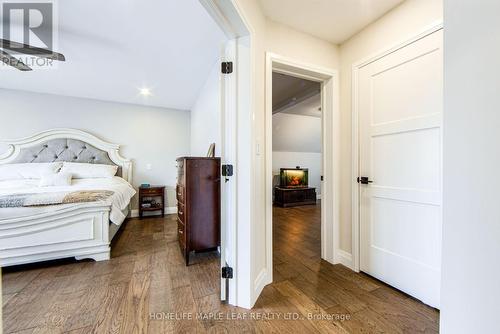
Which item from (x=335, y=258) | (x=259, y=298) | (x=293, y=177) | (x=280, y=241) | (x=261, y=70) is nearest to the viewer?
(x=259, y=298)

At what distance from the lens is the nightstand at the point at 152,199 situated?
399 centimetres

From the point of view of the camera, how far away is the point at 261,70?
169cm

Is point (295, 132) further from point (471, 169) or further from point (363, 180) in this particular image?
point (471, 169)

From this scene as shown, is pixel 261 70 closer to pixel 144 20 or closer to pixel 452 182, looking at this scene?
pixel 144 20

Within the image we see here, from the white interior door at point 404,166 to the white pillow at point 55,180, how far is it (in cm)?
403

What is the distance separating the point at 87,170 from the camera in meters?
3.52

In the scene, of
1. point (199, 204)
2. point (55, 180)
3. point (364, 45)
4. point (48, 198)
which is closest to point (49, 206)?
point (48, 198)

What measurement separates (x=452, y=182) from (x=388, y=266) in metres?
1.40

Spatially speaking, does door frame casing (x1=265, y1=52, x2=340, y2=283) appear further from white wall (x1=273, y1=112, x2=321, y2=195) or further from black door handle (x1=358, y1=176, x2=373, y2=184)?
white wall (x1=273, y1=112, x2=321, y2=195)

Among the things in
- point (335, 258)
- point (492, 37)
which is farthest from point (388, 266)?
A: point (492, 37)

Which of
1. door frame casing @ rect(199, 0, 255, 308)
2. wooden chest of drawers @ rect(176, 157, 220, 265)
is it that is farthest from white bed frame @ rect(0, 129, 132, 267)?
door frame casing @ rect(199, 0, 255, 308)

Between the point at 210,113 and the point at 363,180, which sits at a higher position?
the point at 210,113

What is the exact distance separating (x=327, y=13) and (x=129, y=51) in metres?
2.09

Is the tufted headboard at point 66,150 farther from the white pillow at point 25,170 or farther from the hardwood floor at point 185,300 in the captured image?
the hardwood floor at point 185,300
